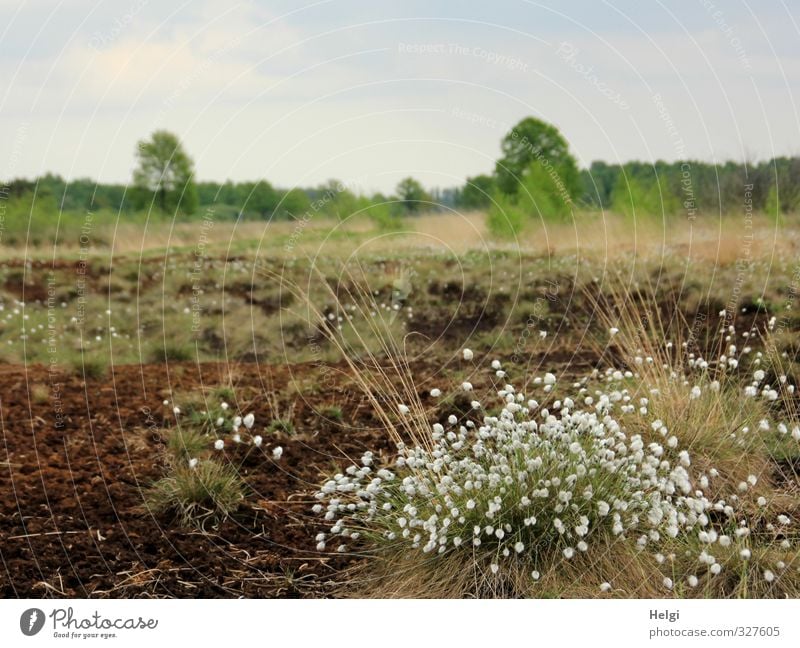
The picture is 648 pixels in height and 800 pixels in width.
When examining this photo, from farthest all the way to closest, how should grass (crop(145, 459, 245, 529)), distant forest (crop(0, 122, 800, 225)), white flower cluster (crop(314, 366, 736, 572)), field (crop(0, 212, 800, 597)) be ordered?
distant forest (crop(0, 122, 800, 225))
grass (crop(145, 459, 245, 529))
field (crop(0, 212, 800, 597))
white flower cluster (crop(314, 366, 736, 572))

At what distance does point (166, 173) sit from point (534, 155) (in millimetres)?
4464

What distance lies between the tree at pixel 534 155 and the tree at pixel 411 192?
1252 mm

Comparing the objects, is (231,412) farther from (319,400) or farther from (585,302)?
(585,302)

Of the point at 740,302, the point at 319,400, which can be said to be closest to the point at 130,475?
the point at 319,400

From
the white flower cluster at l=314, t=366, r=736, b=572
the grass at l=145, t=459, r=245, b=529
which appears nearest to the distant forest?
the grass at l=145, t=459, r=245, b=529

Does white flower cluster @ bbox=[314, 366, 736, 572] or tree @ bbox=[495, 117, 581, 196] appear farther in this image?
tree @ bbox=[495, 117, 581, 196]

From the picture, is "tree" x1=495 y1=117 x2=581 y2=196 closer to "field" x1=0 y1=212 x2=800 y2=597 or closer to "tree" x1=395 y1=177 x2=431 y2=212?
"field" x1=0 y1=212 x2=800 y2=597

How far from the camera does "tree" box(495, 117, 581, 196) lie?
8.59 metres

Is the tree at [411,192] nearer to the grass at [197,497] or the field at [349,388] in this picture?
the field at [349,388]

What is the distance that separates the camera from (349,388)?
21.3ft

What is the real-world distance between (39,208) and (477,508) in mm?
9453

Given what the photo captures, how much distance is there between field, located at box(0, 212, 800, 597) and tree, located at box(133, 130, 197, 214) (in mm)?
480

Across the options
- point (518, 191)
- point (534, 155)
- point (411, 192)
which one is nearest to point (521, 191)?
point (518, 191)
